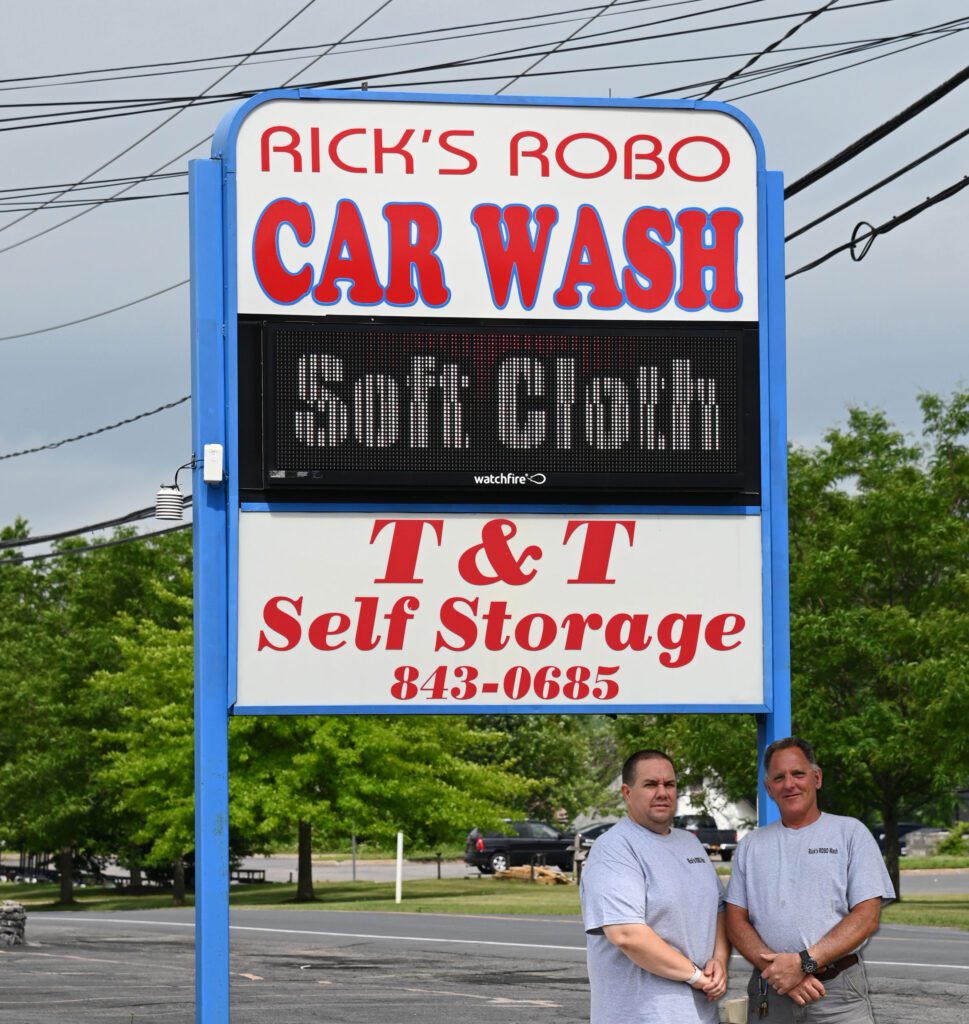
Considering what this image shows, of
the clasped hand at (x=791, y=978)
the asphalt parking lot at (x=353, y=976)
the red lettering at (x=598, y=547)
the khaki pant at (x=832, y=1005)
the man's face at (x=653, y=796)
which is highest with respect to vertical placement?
the red lettering at (x=598, y=547)

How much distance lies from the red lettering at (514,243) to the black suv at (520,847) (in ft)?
149

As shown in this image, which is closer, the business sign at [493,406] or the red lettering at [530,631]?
the business sign at [493,406]

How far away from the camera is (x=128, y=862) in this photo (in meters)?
54.9

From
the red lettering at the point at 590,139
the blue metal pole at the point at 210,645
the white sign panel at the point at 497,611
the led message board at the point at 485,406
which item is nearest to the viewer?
the led message board at the point at 485,406

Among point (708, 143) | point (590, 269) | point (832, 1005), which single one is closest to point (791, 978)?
point (832, 1005)

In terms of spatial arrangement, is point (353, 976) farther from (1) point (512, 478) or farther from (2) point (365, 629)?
(1) point (512, 478)

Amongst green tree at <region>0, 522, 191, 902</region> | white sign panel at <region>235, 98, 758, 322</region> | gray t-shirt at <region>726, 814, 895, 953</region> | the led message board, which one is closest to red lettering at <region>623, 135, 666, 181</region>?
white sign panel at <region>235, 98, 758, 322</region>

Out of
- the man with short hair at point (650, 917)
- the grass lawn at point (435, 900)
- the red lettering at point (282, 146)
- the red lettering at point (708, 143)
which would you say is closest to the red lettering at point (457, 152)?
the red lettering at point (282, 146)

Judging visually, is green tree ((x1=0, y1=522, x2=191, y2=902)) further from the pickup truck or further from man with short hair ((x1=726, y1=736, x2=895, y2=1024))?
man with short hair ((x1=726, y1=736, x2=895, y2=1024))

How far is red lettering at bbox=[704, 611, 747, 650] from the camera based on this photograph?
8664 millimetres

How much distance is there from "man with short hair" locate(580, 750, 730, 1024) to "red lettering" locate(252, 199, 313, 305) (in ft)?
9.95

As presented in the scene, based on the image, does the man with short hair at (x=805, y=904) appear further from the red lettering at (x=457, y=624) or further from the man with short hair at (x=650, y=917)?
the red lettering at (x=457, y=624)

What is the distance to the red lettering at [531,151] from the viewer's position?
8.70 m

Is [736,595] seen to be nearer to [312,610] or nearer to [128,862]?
[312,610]
